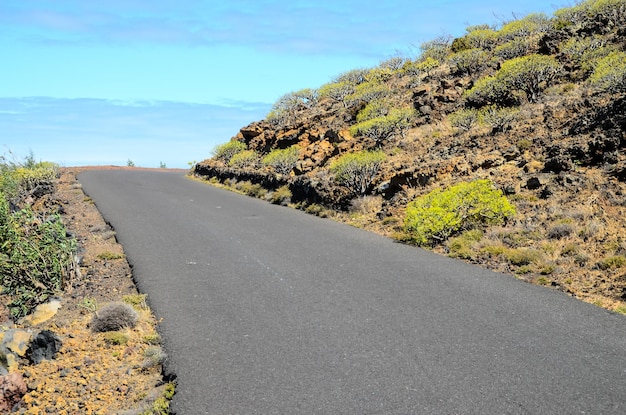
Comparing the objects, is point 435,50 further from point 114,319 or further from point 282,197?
point 114,319

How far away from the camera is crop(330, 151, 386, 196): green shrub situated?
64.5 feet

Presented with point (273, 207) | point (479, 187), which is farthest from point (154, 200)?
point (479, 187)

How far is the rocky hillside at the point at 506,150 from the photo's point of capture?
35.8 ft

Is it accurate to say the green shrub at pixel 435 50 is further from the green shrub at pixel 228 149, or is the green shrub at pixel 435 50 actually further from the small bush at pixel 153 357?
the small bush at pixel 153 357

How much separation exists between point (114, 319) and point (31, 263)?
3445 millimetres

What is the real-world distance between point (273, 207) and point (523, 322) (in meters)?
14.7

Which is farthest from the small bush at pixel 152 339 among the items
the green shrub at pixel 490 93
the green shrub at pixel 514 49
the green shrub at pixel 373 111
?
the green shrub at pixel 514 49

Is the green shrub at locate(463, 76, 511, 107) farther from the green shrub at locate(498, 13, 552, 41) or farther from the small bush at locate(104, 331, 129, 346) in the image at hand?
the small bush at locate(104, 331, 129, 346)

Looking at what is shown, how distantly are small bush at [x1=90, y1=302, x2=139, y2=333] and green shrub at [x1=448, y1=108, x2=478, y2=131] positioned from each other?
18.1 metres

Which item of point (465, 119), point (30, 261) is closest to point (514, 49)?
point (465, 119)

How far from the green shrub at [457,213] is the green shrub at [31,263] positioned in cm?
859

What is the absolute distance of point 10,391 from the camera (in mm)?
5613

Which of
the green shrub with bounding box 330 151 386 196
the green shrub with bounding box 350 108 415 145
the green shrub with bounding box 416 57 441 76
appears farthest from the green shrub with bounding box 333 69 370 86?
the green shrub with bounding box 330 151 386 196

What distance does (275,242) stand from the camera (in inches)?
517
